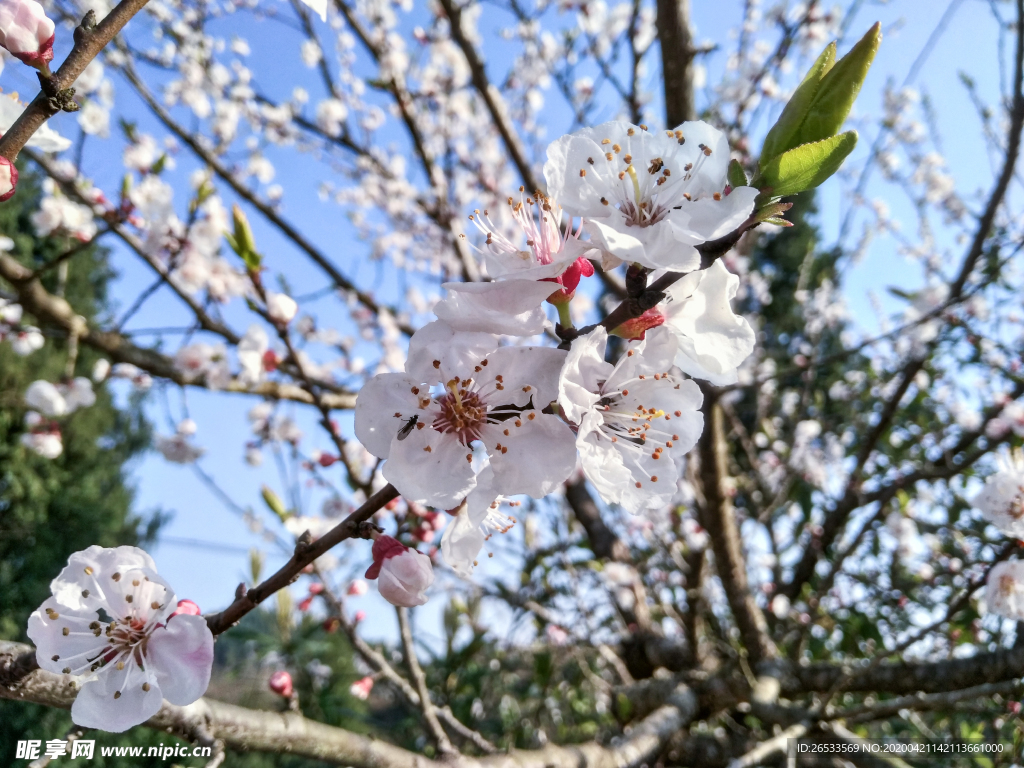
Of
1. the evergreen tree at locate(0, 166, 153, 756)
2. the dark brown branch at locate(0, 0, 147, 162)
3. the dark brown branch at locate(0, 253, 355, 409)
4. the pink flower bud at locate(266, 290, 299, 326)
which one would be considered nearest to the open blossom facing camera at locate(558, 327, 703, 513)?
the dark brown branch at locate(0, 0, 147, 162)

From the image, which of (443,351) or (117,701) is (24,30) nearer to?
(443,351)

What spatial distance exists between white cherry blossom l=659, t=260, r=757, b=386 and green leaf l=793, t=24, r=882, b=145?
0.20m

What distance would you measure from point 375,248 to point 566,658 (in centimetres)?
481

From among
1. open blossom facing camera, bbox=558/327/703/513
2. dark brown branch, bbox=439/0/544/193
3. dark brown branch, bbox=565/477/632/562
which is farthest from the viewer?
dark brown branch, bbox=565/477/632/562

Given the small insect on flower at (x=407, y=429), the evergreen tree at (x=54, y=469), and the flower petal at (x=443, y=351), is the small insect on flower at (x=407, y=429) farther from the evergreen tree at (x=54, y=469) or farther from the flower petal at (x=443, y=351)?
the evergreen tree at (x=54, y=469)

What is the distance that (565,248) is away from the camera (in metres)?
0.77

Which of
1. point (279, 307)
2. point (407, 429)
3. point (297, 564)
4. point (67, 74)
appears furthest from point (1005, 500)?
point (67, 74)

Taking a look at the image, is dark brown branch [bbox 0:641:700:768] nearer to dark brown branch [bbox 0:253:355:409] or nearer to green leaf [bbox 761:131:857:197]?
green leaf [bbox 761:131:857:197]

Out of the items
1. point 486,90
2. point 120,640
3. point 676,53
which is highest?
point 486,90

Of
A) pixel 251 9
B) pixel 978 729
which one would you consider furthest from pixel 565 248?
pixel 251 9

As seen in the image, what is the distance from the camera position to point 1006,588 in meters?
1.63

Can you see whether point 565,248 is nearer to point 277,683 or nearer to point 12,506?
point 277,683

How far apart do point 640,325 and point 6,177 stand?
31.3 inches

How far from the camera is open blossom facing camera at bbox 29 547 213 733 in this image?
32.1 inches
